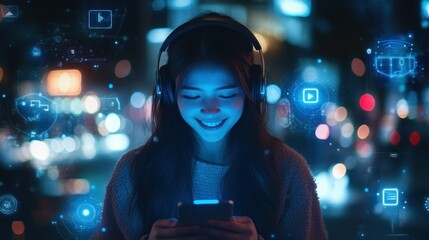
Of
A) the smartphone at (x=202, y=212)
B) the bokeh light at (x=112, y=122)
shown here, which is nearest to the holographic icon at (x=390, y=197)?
the smartphone at (x=202, y=212)

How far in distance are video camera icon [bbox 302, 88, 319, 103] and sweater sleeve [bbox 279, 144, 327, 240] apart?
0.81ft

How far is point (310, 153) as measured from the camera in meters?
1.25

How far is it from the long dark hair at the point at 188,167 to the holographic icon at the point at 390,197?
16.1 inches

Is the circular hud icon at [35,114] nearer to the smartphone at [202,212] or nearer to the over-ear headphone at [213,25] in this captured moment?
the over-ear headphone at [213,25]

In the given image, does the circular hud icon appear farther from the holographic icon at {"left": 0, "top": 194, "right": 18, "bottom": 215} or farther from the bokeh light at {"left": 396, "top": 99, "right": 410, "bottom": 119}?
the bokeh light at {"left": 396, "top": 99, "right": 410, "bottom": 119}

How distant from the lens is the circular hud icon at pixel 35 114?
4.02 feet

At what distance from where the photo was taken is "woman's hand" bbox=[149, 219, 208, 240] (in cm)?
80

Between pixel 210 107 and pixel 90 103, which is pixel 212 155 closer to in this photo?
pixel 210 107

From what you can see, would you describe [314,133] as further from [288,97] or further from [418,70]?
[418,70]

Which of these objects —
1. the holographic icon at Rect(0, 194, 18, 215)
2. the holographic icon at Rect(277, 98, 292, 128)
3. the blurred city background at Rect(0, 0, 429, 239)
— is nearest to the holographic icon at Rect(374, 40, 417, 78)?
the blurred city background at Rect(0, 0, 429, 239)

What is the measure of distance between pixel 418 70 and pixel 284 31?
38cm

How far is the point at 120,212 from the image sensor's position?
1026mm

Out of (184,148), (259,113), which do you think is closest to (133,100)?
(184,148)

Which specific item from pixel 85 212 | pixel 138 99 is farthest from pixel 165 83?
pixel 85 212
